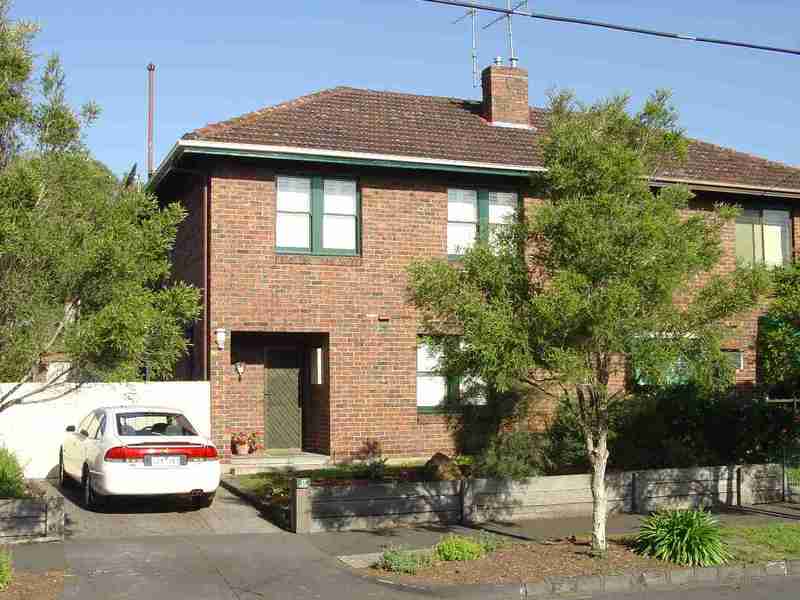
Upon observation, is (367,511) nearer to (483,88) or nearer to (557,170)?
(557,170)

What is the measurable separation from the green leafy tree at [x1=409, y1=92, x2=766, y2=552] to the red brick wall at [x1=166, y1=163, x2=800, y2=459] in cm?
698

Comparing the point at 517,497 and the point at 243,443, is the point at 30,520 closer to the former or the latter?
Result: the point at 517,497

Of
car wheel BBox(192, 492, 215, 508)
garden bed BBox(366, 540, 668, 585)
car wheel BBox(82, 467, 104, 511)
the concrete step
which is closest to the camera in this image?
garden bed BBox(366, 540, 668, 585)

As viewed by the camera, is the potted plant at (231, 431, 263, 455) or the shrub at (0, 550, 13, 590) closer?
the shrub at (0, 550, 13, 590)

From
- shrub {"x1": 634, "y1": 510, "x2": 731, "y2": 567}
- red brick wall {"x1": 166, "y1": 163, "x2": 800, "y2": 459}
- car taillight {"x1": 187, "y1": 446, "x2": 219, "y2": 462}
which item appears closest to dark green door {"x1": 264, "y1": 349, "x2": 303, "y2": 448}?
red brick wall {"x1": 166, "y1": 163, "x2": 800, "y2": 459}

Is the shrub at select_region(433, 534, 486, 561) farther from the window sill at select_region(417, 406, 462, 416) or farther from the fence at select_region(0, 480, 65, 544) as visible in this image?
the window sill at select_region(417, 406, 462, 416)

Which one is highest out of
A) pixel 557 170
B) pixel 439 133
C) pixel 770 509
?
pixel 439 133

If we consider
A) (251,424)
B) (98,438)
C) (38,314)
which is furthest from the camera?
(251,424)

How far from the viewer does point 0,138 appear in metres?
9.52

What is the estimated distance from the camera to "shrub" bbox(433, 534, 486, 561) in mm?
10758

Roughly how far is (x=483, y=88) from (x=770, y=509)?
37.7 ft

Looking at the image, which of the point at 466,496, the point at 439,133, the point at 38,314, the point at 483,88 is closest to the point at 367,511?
the point at 466,496

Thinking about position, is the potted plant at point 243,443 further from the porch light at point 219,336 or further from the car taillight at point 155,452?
the car taillight at point 155,452

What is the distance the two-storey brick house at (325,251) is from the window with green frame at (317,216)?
0.09 feet
